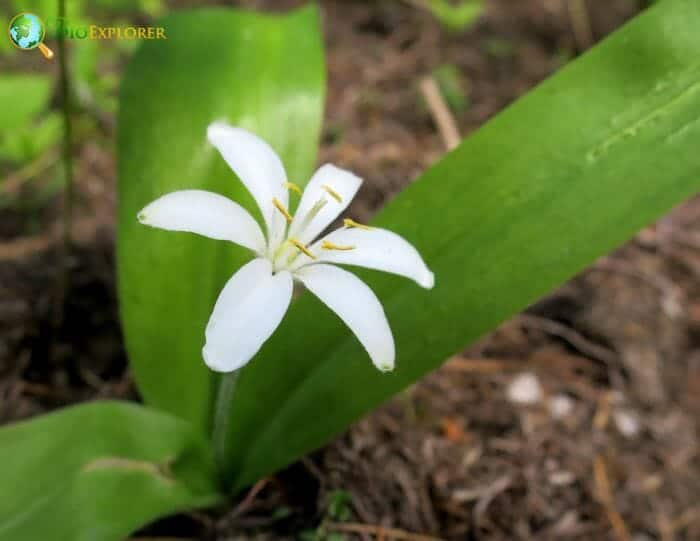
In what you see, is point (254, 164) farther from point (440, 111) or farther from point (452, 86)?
point (452, 86)

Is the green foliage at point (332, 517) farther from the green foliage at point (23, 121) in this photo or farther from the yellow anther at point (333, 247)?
the green foliage at point (23, 121)

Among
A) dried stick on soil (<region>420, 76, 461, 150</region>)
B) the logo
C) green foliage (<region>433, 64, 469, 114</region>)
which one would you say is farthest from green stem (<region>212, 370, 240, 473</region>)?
green foliage (<region>433, 64, 469, 114</region>)

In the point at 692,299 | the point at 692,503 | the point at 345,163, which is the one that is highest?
the point at 345,163

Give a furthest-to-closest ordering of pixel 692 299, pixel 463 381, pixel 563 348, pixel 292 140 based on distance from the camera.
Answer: pixel 692 299 → pixel 563 348 → pixel 463 381 → pixel 292 140

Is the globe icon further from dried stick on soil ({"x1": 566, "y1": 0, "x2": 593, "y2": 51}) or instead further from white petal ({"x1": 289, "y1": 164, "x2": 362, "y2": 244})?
dried stick on soil ({"x1": 566, "y1": 0, "x2": 593, "y2": 51})

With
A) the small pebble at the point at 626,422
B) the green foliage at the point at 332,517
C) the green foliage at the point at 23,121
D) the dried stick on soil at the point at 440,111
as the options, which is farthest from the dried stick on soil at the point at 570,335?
the green foliage at the point at 23,121

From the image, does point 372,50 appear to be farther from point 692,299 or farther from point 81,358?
point 81,358

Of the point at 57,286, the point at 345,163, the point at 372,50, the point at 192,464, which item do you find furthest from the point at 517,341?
the point at 372,50
